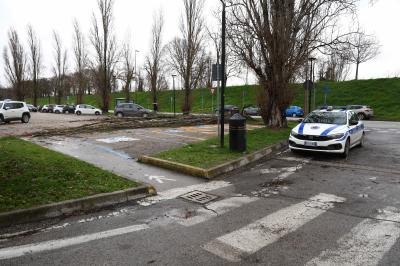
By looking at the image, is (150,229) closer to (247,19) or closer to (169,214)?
(169,214)

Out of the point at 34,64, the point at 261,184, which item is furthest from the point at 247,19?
the point at 34,64

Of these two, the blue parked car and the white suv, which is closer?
the white suv

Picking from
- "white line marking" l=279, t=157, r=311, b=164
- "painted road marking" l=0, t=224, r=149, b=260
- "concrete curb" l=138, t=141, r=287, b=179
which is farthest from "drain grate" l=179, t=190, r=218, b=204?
"white line marking" l=279, t=157, r=311, b=164

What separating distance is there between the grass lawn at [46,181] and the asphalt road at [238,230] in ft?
2.43

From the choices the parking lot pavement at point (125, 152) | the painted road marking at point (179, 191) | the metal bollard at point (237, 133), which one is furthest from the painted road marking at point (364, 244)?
the metal bollard at point (237, 133)

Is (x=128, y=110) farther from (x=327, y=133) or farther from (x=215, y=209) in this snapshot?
(x=215, y=209)

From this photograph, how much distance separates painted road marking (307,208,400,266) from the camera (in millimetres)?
3775

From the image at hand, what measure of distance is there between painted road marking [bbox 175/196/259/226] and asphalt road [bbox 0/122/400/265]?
2cm

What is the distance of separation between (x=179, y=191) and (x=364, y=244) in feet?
12.4

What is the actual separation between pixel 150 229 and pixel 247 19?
13700 millimetres

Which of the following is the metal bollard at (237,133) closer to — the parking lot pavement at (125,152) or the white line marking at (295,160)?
the white line marking at (295,160)

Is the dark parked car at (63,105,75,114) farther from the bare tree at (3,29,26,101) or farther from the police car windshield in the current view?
the police car windshield

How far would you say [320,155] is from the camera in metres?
11.0

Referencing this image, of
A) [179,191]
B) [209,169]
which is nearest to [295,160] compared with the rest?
[209,169]
